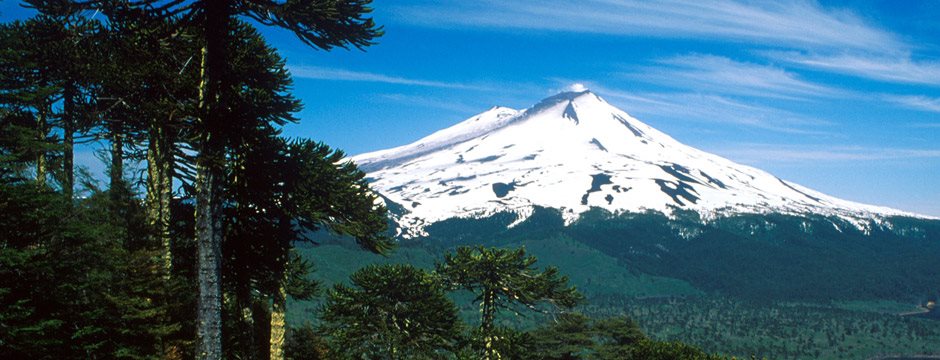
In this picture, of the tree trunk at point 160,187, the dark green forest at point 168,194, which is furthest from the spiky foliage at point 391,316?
the tree trunk at point 160,187

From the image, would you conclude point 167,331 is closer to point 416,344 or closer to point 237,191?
point 237,191

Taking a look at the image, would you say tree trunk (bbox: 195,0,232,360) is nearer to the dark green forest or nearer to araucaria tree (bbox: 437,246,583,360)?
the dark green forest

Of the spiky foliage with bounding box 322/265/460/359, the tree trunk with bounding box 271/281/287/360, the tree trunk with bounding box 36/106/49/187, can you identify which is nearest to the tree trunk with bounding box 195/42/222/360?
the tree trunk with bounding box 271/281/287/360

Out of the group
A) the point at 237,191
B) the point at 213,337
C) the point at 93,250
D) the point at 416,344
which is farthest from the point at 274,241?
the point at 416,344

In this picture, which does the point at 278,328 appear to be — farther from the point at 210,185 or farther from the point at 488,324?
the point at 488,324

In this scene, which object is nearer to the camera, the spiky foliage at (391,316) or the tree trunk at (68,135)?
the tree trunk at (68,135)

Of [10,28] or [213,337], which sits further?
[10,28]

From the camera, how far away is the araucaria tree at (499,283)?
31.9 metres

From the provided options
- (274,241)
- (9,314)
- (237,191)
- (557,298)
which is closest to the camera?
(237,191)

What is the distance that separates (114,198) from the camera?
24.8 metres

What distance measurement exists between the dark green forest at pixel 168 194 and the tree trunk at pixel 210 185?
0.07 ft

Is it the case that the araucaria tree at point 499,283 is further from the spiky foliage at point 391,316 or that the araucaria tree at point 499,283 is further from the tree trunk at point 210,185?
the tree trunk at point 210,185

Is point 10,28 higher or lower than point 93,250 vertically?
higher

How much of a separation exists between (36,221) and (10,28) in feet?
39.3
